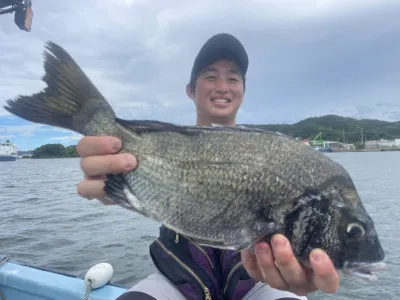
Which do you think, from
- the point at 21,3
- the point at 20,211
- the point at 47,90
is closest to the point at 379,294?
the point at 47,90

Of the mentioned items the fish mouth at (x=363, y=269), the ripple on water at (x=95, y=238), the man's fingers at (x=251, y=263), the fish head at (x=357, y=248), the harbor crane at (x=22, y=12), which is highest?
the harbor crane at (x=22, y=12)

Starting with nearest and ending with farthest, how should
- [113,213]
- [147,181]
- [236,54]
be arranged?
[147,181] < [236,54] < [113,213]

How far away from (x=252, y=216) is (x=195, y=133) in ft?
2.36

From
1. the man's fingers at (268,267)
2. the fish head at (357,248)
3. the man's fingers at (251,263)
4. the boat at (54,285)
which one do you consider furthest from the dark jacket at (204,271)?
the boat at (54,285)

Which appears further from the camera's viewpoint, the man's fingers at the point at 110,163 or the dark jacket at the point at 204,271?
the dark jacket at the point at 204,271

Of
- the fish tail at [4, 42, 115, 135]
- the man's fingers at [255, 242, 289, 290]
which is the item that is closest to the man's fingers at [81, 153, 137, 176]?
the fish tail at [4, 42, 115, 135]

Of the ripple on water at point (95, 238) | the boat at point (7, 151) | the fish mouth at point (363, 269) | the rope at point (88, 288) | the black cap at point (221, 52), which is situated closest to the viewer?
the fish mouth at point (363, 269)

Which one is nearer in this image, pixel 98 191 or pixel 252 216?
pixel 252 216

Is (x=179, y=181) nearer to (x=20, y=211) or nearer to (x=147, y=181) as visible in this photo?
(x=147, y=181)

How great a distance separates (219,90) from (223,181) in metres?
2.06

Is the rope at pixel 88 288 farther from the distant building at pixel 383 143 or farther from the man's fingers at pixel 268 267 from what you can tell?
the distant building at pixel 383 143

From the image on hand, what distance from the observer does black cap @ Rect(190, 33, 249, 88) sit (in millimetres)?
4137

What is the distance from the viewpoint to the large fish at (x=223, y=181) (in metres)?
2.19

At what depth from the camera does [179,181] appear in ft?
7.76
